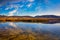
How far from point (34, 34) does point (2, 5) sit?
120cm

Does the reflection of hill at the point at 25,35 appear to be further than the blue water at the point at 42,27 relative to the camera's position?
No

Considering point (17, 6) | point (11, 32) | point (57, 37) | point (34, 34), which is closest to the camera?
point (57, 37)


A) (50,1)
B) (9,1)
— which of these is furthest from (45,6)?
(9,1)

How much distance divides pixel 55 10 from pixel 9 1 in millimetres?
1240

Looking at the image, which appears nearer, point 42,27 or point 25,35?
point 25,35

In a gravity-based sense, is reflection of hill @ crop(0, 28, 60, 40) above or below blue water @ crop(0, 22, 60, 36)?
below

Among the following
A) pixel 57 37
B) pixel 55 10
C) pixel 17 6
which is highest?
pixel 17 6

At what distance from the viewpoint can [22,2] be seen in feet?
9.71

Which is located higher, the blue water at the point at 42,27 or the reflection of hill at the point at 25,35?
the blue water at the point at 42,27

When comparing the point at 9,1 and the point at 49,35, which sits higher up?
the point at 9,1

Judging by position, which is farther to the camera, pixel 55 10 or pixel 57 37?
pixel 55 10

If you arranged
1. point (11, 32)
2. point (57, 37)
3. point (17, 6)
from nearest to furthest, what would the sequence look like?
point (57, 37)
point (11, 32)
point (17, 6)

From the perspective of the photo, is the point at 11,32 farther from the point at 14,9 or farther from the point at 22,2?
the point at 22,2

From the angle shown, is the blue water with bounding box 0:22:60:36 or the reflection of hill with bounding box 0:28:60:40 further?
the blue water with bounding box 0:22:60:36
